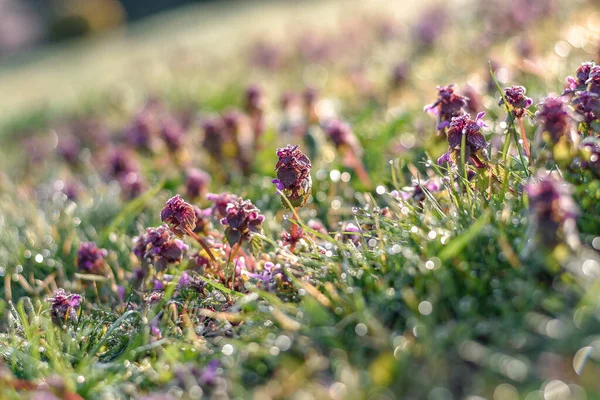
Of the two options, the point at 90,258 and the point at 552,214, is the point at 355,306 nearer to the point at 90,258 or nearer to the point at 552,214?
the point at 552,214

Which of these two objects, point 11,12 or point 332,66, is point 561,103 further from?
point 11,12

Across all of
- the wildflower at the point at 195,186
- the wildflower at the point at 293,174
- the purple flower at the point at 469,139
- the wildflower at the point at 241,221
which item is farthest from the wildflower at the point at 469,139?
the wildflower at the point at 195,186

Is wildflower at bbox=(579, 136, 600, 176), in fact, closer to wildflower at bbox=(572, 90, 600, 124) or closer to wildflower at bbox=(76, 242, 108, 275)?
wildflower at bbox=(572, 90, 600, 124)

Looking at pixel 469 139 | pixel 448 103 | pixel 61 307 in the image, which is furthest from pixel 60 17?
pixel 469 139

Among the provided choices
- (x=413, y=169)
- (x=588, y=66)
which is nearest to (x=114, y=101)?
(x=413, y=169)

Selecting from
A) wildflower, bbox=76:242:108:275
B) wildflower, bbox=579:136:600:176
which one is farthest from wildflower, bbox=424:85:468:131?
wildflower, bbox=76:242:108:275

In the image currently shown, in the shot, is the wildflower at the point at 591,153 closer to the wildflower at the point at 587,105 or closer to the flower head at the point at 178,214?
the wildflower at the point at 587,105
